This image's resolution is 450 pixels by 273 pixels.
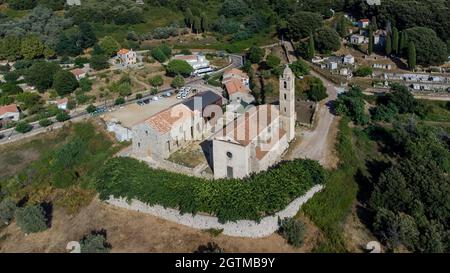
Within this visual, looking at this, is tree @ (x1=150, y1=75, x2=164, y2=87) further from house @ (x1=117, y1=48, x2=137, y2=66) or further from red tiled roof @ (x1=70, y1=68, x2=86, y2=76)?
red tiled roof @ (x1=70, y1=68, x2=86, y2=76)

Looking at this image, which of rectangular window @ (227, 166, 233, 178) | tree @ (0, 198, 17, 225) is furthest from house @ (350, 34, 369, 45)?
tree @ (0, 198, 17, 225)

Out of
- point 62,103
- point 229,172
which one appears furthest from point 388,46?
point 62,103

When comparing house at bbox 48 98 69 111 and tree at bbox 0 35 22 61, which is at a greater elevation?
tree at bbox 0 35 22 61

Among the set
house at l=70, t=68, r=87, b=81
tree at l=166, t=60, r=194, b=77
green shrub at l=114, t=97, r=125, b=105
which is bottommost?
green shrub at l=114, t=97, r=125, b=105

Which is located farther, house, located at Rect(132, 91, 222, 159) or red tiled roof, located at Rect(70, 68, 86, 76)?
red tiled roof, located at Rect(70, 68, 86, 76)

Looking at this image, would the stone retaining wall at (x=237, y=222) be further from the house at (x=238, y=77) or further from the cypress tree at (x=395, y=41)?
the cypress tree at (x=395, y=41)

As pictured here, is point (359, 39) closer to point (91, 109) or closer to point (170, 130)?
point (91, 109)
